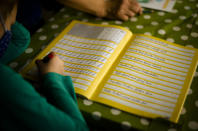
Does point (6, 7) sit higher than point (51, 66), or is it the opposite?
point (6, 7)

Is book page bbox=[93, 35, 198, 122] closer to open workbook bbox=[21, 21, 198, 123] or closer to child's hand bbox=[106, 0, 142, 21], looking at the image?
open workbook bbox=[21, 21, 198, 123]

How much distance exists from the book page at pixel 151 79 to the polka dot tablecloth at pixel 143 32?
2 cm

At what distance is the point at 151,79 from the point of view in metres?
0.60

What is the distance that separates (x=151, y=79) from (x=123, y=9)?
0.41 metres

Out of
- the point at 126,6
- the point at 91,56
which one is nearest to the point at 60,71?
the point at 91,56

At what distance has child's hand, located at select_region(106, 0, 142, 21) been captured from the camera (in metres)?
0.87

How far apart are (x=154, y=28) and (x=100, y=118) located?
0.47 metres

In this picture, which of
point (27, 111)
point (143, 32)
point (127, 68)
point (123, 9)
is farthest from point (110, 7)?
point (27, 111)

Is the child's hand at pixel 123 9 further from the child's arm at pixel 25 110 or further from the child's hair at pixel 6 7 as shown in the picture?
the child's arm at pixel 25 110

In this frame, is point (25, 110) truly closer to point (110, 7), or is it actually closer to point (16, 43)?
point (16, 43)

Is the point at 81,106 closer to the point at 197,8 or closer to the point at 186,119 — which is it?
the point at 186,119

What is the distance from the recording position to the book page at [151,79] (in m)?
0.54

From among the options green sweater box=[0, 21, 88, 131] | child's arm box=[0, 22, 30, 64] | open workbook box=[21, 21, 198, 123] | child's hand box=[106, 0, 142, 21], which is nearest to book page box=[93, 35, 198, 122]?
open workbook box=[21, 21, 198, 123]

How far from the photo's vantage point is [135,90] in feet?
1.89
